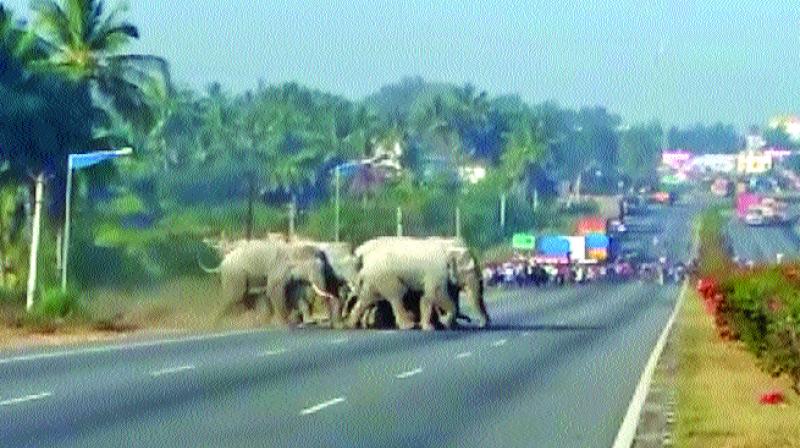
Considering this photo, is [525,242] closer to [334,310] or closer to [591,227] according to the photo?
[591,227]

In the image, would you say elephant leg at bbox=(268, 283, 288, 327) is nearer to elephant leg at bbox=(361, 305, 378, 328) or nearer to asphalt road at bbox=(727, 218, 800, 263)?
elephant leg at bbox=(361, 305, 378, 328)

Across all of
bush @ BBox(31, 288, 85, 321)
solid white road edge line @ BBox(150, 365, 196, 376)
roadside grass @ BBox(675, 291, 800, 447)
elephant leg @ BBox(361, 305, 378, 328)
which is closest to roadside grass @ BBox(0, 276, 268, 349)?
bush @ BBox(31, 288, 85, 321)

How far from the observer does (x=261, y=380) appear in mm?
31406

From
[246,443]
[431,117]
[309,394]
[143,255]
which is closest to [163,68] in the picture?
[143,255]

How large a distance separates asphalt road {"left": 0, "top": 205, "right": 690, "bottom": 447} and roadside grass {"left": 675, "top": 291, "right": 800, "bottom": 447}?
833 mm

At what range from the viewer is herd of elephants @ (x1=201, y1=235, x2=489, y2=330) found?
5597cm

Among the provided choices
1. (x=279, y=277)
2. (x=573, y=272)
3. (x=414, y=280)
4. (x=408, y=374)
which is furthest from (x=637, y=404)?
(x=573, y=272)

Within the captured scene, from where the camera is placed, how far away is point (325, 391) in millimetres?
29375

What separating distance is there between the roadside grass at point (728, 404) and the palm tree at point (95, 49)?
27899mm

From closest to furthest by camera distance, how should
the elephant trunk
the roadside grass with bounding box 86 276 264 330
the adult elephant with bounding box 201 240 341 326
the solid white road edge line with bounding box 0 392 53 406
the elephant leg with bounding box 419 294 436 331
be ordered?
the solid white road edge line with bounding box 0 392 53 406
the roadside grass with bounding box 86 276 264 330
the elephant leg with bounding box 419 294 436 331
the elephant trunk
the adult elephant with bounding box 201 240 341 326

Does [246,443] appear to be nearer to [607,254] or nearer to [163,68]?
[163,68]

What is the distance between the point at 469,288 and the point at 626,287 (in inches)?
2457

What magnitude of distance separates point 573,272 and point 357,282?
2978 inches

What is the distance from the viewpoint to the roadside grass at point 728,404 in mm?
22422
